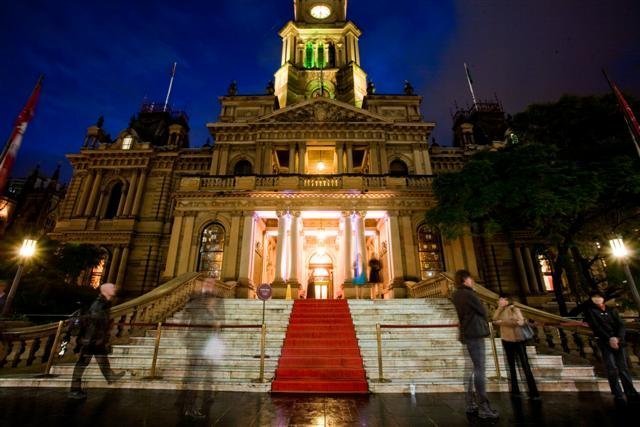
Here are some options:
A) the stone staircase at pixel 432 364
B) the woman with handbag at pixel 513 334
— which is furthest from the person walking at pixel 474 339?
the woman with handbag at pixel 513 334

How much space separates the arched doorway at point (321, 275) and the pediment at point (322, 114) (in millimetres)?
10444

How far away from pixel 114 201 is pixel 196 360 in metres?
23.2

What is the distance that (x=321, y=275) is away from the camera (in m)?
22.0

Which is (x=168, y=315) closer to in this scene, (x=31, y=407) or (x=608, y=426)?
(x=31, y=407)

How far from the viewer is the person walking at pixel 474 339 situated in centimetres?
427

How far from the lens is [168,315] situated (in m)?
10.6

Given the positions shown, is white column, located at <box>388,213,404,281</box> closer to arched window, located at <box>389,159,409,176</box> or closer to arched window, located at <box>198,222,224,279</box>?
arched window, located at <box>389,159,409,176</box>

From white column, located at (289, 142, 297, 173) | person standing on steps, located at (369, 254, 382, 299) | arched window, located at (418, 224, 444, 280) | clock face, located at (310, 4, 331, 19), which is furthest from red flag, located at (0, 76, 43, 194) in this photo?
clock face, located at (310, 4, 331, 19)

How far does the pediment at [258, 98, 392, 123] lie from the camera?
2281 centimetres

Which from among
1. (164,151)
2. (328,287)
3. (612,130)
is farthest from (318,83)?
(612,130)

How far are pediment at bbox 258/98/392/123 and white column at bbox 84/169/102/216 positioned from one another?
1489 centimetres

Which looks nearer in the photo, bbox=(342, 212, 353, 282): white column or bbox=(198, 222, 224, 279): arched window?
bbox=(342, 212, 353, 282): white column

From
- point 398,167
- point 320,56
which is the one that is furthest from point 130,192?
point 320,56

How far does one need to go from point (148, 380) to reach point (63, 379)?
1.87m
